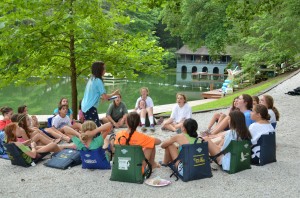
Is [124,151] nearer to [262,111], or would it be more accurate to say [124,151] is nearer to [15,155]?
[15,155]

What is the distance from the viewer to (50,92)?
131ft

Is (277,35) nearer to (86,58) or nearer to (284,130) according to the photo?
(284,130)

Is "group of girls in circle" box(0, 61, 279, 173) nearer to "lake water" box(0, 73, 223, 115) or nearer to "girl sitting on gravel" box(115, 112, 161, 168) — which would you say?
"girl sitting on gravel" box(115, 112, 161, 168)

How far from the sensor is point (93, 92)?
7016mm

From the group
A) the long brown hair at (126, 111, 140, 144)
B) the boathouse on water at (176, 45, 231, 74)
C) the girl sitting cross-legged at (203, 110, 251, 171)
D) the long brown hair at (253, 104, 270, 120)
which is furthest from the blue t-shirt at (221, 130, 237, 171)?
the boathouse on water at (176, 45, 231, 74)

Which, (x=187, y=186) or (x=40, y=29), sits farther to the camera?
(x=40, y=29)

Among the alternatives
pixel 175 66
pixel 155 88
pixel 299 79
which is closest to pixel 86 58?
pixel 299 79

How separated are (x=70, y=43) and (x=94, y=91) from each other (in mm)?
5245

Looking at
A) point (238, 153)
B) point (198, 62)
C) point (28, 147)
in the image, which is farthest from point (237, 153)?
point (198, 62)

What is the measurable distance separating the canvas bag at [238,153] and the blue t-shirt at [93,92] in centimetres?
234

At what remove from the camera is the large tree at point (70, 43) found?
32.0 feet

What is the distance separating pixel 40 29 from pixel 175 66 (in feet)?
189

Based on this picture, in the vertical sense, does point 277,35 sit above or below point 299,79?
above

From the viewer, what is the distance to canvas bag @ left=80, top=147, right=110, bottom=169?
6441mm
